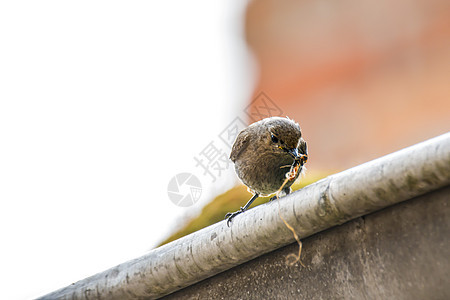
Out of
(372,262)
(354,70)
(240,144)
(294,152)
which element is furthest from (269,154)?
(354,70)

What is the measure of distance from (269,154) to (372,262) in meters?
1.39

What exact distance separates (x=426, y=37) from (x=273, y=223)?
6439 millimetres

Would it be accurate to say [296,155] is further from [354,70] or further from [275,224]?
[354,70]

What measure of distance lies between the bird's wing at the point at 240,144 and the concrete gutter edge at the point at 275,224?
1183mm

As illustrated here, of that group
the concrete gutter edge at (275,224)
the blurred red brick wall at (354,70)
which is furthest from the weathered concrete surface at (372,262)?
the blurred red brick wall at (354,70)

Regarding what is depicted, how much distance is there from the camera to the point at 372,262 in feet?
6.08

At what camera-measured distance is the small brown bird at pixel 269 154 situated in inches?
122

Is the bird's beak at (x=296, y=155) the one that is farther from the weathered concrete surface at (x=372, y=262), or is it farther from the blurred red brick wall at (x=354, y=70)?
the blurred red brick wall at (x=354, y=70)

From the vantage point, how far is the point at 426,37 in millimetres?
7586

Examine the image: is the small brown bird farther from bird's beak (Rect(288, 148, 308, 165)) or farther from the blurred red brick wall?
the blurred red brick wall

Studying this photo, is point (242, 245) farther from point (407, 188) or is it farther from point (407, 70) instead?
point (407, 70)

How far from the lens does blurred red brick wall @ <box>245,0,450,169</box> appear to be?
7523 millimetres

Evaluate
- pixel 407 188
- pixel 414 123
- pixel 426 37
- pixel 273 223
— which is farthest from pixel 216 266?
pixel 426 37

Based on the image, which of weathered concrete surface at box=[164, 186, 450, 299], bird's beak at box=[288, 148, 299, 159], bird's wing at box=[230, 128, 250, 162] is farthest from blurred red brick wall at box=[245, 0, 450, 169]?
weathered concrete surface at box=[164, 186, 450, 299]
